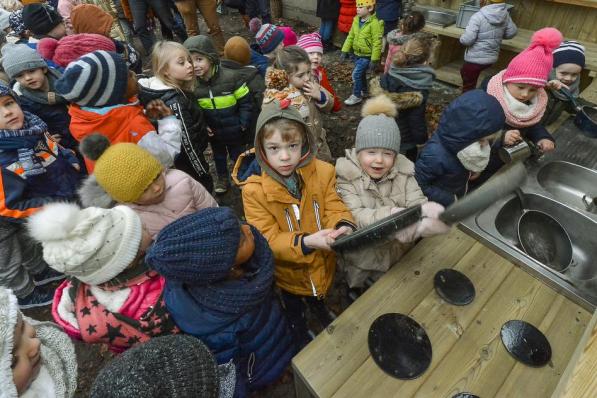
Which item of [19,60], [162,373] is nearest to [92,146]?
[19,60]

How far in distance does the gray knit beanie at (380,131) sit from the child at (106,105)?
60.7 inches

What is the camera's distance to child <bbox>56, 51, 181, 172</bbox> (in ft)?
7.73

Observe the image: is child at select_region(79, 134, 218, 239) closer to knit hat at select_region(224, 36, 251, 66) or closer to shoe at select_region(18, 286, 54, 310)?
shoe at select_region(18, 286, 54, 310)

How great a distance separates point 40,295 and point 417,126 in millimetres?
4329

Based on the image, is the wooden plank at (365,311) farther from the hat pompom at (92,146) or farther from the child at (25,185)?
the child at (25,185)

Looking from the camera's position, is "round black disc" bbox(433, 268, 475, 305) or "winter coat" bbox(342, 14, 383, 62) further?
Result: "winter coat" bbox(342, 14, 383, 62)

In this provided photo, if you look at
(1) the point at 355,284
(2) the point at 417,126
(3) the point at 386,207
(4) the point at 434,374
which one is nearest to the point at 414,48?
(2) the point at 417,126

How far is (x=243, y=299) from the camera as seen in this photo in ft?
4.90

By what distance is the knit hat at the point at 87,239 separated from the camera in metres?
1.24

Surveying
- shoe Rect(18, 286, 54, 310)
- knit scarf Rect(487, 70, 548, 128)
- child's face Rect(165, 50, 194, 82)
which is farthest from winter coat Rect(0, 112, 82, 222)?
knit scarf Rect(487, 70, 548, 128)

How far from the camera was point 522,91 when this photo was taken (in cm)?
272

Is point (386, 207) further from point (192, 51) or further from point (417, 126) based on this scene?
point (192, 51)

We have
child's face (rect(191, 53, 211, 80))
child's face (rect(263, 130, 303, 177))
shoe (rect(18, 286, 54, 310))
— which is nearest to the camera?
child's face (rect(263, 130, 303, 177))

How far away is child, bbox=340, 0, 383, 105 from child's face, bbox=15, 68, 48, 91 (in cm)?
435
